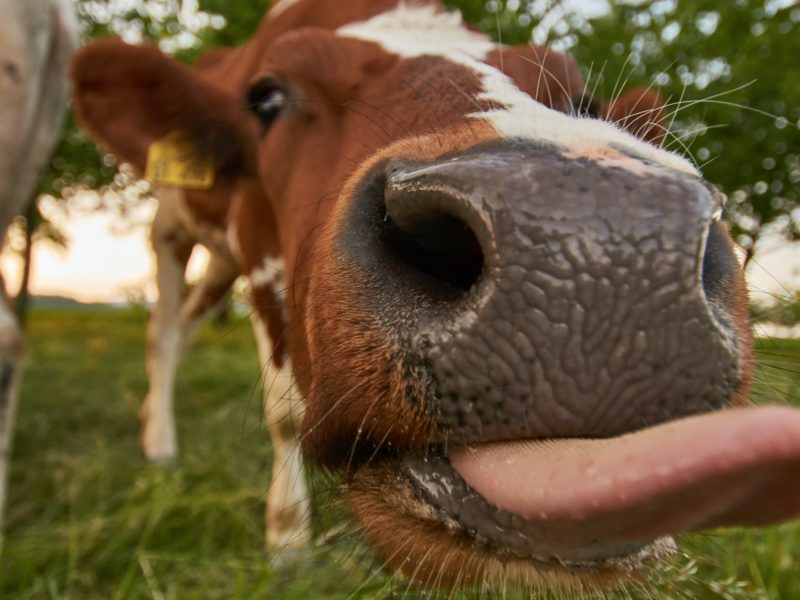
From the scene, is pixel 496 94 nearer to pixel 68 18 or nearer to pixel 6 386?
pixel 68 18

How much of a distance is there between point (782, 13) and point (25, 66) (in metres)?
5.71

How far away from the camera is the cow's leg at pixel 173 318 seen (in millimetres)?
4406

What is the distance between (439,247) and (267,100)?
144 centimetres

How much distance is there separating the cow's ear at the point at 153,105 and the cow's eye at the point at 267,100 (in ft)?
0.41

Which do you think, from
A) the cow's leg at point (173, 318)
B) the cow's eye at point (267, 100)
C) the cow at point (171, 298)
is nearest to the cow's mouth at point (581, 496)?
the cow's eye at point (267, 100)

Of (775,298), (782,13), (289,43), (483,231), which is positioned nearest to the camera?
(483,231)

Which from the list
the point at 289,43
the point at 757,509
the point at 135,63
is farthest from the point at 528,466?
the point at 135,63

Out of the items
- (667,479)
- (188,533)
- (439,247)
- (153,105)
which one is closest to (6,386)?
(188,533)

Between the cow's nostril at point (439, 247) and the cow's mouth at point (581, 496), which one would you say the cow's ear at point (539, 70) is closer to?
the cow's nostril at point (439, 247)

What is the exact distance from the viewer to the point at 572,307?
93 centimetres

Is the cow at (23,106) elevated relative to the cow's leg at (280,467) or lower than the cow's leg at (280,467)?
Result: elevated

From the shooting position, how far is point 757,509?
0.86 metres

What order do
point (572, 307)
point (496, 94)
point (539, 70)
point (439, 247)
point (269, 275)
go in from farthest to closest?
point (269, 275) < point (539, 70) < point (496, 94) < point (439, 247) < point (572, 307)

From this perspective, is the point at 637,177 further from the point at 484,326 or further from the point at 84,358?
the point at 84,358
